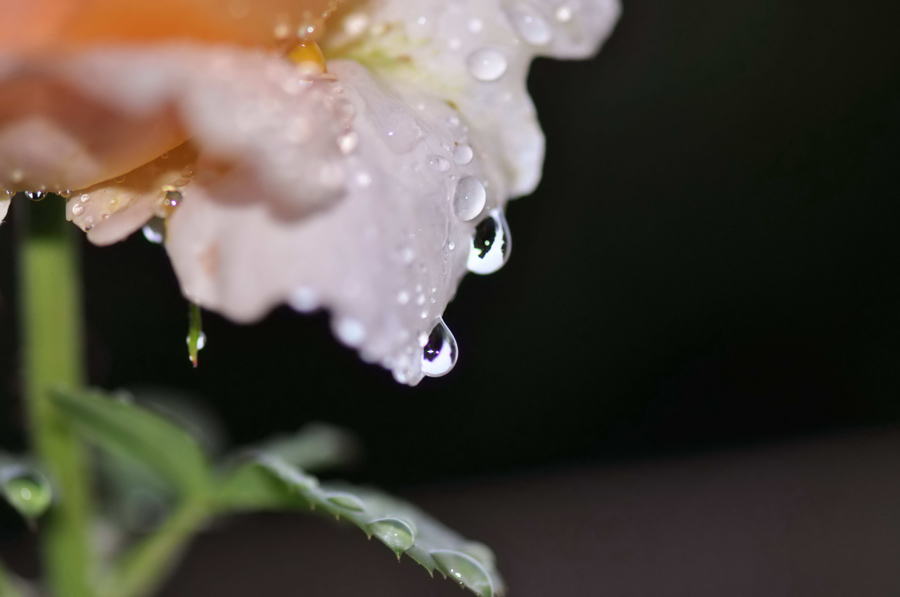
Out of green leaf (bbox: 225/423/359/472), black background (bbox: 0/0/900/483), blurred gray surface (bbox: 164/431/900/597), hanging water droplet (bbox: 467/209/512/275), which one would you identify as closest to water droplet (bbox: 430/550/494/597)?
hanging water droplet (bbox: 467/209/512/275)

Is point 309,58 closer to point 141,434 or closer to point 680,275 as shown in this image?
point 141,434

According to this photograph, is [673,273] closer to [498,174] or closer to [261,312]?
[498,174]

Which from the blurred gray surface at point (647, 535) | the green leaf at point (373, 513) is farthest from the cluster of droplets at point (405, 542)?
the blurred gray surface at point (647, 535)

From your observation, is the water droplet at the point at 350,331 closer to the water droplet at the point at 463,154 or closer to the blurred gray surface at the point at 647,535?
the water droplet at the point at 463,154

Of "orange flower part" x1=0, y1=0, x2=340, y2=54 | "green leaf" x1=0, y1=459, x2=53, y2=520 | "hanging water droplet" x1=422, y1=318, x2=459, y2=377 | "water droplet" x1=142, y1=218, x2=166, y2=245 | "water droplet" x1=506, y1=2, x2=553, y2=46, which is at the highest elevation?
"orange flower part" x1=0, y1=0, x2=340, y2=54

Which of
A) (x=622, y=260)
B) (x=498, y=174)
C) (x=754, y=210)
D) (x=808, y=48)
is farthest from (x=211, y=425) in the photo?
(x=808, y=48)

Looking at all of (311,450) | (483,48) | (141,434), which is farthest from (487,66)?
(311,450)

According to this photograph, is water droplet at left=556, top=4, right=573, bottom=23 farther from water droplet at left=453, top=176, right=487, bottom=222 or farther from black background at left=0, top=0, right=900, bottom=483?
black background at left=0, top=0, right=900, bottom=483
